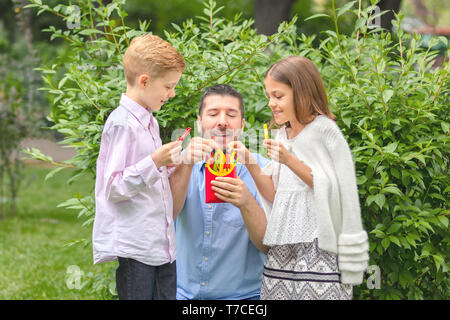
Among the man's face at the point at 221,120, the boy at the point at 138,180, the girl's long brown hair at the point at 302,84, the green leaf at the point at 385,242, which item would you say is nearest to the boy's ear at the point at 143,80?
the boy at the point at 138,180

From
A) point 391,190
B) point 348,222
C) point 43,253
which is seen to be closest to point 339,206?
point 348,222

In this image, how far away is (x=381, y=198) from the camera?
8.77ft

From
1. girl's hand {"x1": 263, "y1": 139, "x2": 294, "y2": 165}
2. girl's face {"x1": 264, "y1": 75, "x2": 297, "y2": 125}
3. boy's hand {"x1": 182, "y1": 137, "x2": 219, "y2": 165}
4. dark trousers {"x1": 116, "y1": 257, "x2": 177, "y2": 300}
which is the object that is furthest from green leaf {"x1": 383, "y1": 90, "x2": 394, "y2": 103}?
dark trousers {"x1": 116, "y1": 257, "x2": 177, "y2": 300}

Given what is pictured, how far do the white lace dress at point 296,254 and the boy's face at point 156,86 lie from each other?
52cm

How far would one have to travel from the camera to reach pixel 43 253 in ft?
19.1

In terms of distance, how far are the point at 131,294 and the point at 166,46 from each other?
1.00 meters

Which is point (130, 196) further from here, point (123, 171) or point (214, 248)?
point (214, 248)

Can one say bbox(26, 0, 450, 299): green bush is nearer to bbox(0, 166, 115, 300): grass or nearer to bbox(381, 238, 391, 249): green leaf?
bbox(381, 238, 391, 249): green leaf

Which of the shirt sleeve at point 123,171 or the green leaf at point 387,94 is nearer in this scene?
the shirt sleeve at point 123,171

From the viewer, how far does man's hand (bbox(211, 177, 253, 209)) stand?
7.62ft

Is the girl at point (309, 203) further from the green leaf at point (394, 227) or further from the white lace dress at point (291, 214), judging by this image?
the green leaf at point (394, 227)

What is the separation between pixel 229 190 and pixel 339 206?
1.49 ft

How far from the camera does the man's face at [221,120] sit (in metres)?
2.49

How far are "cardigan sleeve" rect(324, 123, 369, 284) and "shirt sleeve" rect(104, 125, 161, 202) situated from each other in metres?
0.69
